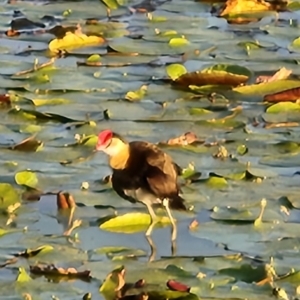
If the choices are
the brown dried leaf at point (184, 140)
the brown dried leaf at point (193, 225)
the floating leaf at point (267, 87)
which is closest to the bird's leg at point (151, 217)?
the brown dried leaf at point (193, 225)

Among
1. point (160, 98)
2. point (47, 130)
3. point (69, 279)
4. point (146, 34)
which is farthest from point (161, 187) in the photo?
point (146, 34)

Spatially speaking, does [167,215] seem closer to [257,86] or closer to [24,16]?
[257,86]

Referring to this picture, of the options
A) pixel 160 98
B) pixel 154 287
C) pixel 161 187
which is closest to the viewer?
pixel 154 287

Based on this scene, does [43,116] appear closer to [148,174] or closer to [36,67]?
[36,67]

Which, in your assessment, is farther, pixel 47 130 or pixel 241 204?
pixel 47 130

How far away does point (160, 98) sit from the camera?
728cm

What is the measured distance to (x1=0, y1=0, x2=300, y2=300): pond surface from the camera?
16.4 ft

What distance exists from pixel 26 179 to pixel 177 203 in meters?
0.80

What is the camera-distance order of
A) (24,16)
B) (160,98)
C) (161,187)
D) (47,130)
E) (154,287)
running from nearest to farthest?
(154,287) → (161,187) → (47,130) → (160,98) → (24,16)

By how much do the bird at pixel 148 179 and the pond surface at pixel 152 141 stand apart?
0.26ft

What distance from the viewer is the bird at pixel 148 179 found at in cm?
546

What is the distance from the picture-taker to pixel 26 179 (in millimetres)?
5898

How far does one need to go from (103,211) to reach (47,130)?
119 centimetres

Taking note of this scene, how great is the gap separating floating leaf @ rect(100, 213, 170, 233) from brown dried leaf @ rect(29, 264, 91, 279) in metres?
0.50
